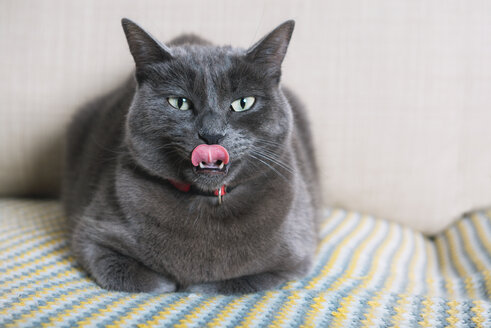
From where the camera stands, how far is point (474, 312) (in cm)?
90

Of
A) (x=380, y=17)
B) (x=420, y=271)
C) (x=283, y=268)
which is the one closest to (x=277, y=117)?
(x=283, y=268)

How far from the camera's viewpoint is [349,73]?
1626mm

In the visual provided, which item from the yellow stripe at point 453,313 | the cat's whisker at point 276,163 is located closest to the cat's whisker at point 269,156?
the cat's whisker at point 276,163

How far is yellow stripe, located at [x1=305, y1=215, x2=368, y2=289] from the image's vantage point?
1128 mm

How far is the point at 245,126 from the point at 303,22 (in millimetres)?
796

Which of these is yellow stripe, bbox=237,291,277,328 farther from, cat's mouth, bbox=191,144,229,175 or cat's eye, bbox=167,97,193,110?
cat's eye, bbox=167,97,193,110

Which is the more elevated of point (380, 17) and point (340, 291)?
point (380, 17)

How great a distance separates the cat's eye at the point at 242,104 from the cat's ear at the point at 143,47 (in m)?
0.18

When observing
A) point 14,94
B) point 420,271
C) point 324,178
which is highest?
point 14,94

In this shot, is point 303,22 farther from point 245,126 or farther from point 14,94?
point 14,94

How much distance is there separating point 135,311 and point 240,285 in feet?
0.85

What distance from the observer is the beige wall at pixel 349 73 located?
1.60m

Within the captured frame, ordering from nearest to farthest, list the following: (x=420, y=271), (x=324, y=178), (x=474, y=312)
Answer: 1. (x=474, y=312)
2. (x=420, y=271)
3. (x=324, y=178)

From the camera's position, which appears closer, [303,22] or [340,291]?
[340,291]
